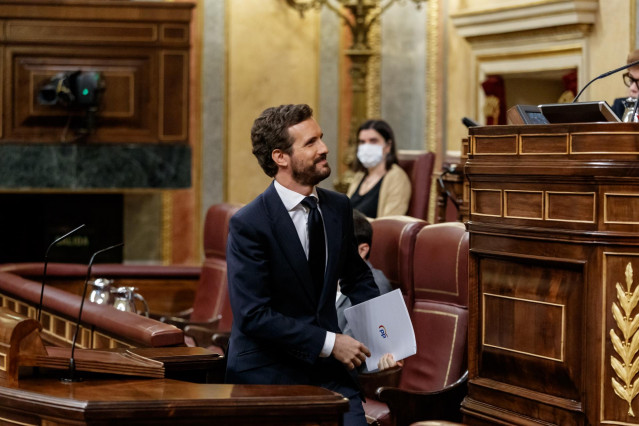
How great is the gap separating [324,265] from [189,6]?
4.78 meters

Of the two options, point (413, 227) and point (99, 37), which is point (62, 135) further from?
point (413, 227)

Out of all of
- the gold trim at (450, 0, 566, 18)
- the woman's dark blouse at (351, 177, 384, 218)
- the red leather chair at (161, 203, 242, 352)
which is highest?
the gold trim at (450, 0, 566, 18)

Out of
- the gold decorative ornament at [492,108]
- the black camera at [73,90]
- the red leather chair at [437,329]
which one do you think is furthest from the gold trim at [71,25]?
the red leather chair at [437,329]

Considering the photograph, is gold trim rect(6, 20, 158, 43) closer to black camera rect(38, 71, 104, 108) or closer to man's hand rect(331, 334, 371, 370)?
black camera rect(38, 71, 104, 108)

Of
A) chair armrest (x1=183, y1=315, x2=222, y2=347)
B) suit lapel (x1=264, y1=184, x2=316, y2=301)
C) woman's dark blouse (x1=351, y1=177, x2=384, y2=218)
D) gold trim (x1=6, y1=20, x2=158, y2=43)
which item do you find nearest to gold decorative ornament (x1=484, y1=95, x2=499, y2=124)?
woman's dark blouse (x1=351, y1=177, x2=384, y2=218)

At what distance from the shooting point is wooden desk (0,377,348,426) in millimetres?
2225

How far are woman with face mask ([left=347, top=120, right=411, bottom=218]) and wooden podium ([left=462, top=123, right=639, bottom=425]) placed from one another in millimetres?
2765

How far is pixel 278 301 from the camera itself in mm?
2795

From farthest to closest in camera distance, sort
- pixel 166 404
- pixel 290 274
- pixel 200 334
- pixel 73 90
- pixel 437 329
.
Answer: pixel 73 90
pixel 200 334
pixel 437 329
pixel 290 274
pixel 166 404

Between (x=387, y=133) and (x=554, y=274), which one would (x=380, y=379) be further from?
(x=387, y=133)

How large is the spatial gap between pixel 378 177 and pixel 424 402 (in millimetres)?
2697

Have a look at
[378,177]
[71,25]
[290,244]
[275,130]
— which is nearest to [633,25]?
[378,177]

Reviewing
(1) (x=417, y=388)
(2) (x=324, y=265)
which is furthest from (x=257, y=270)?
(1) (x=417, y=388)

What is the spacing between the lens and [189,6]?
23.9 feet
